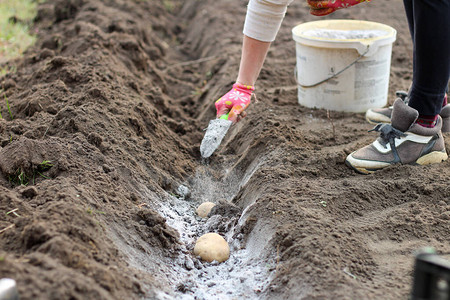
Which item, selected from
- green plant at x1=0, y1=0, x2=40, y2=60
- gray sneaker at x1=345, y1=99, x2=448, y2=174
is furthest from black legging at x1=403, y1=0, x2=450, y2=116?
green plant at x1=0, y1=0, x2=40, y2=60

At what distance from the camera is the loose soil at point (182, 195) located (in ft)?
6.82

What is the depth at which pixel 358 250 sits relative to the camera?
7.70 ft

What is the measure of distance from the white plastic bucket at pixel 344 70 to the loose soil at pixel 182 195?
156 millimetres

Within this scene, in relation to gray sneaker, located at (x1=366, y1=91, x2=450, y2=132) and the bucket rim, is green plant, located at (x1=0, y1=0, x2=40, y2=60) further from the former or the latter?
gray sneaker, located at (x1=366, y1=91, x2=450, y2=132)

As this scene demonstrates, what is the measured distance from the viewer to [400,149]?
3.13 m

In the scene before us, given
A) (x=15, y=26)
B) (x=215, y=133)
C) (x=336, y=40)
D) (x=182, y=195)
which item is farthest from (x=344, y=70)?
(x=15, y=26)

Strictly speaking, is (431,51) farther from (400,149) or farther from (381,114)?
(381,114)

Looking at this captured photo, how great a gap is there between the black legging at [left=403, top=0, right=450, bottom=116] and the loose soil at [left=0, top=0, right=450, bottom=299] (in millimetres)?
527

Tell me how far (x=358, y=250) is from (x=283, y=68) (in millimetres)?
3107

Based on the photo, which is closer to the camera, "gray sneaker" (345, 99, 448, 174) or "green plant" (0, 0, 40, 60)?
"gray sneaker" (345, 99, 448, 174)

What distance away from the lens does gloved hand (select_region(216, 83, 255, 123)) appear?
2975 millimetres

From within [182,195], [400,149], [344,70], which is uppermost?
[344,70]

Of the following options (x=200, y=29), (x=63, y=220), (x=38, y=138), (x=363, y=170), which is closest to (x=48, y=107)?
(x=38, y=138)

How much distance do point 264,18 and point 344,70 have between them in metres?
1.37
